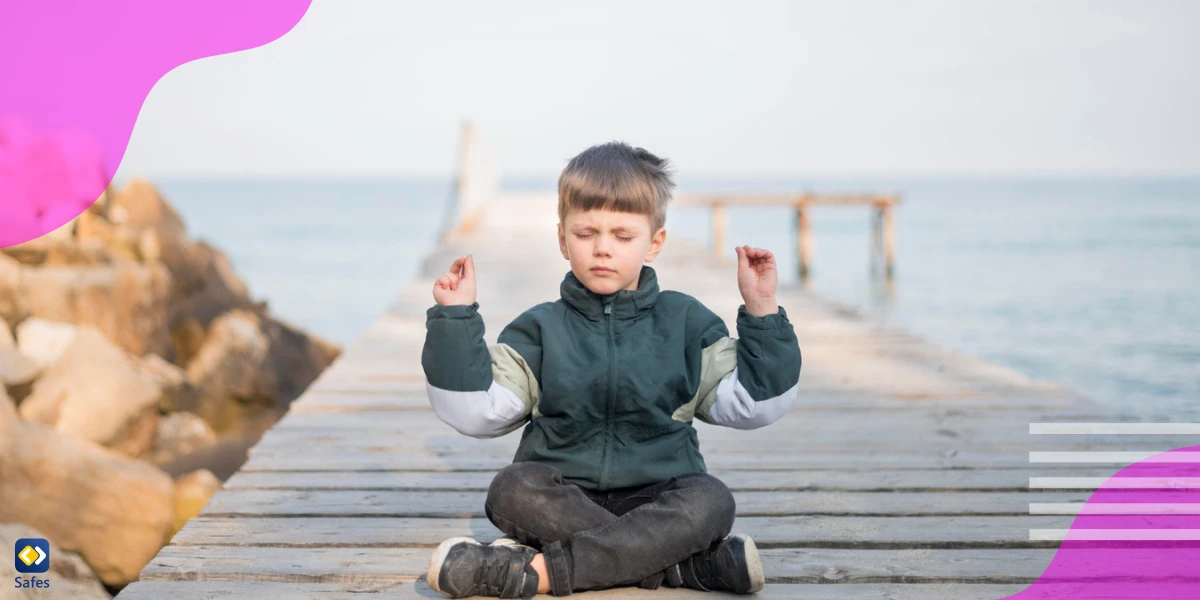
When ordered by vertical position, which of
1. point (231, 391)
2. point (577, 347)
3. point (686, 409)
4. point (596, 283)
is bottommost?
point (231, 391)

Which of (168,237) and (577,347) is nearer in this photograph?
(577,347)

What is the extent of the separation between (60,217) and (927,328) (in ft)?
31.3

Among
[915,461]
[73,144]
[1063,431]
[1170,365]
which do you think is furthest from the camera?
[1170,365]

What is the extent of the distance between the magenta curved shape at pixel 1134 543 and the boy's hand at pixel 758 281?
2.69 feet

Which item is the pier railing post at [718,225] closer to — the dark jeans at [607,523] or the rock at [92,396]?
the rock at [92,396]

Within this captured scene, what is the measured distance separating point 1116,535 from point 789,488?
865mm

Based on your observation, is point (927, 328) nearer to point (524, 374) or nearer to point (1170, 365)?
point (1170, 365)

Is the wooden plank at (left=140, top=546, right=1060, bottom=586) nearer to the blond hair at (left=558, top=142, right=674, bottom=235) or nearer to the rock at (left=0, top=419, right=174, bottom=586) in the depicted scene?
the blond hair at (left=558, top=142, right=674, bottom=235)

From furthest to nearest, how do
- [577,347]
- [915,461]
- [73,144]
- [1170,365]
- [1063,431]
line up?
1. [1170,365]
2. [73,144]
3. [1063,431]
4. [915,461]
5. [577,347]

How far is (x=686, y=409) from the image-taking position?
7.84 ft

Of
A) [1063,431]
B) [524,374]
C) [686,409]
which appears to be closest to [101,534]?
[524,374]

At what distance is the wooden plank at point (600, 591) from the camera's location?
2221 mm

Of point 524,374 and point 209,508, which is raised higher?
point 524,374

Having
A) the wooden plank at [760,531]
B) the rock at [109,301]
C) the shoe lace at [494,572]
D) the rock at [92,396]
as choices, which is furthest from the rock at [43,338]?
the shoe lace at [494,572]
